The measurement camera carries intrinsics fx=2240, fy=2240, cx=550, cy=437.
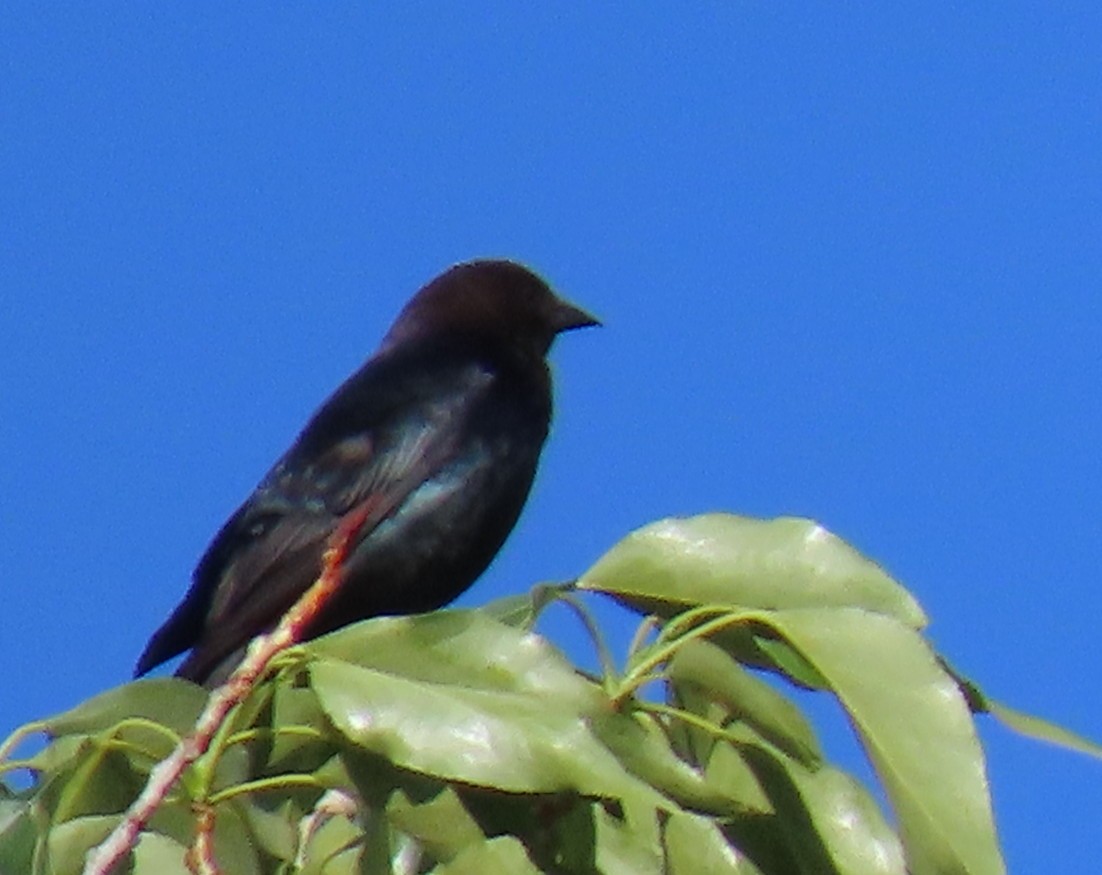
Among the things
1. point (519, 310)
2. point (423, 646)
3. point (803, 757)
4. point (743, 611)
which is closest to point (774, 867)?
point (803, 757)

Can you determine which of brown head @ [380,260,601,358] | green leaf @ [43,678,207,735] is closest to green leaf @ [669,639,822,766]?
green leaf @ [43,678,207,735]

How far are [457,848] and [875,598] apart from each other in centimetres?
38

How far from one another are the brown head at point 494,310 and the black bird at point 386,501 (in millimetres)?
158

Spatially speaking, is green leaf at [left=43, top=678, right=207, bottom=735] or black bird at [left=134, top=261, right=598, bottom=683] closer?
green leaf at [left=43, top=678, right=207, bottom=735]

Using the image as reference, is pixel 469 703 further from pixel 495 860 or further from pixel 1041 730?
pixel 1041 730

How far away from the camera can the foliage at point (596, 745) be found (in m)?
1.54

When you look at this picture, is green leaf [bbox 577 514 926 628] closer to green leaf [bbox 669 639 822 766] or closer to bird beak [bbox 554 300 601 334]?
green leaf [bbox 669 639 822 766]

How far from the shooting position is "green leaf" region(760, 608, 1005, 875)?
1528mm

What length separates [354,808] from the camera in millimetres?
1882

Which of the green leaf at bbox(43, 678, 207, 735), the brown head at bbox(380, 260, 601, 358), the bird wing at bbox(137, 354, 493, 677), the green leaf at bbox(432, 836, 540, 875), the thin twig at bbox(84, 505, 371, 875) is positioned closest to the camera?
the thin twig at bbox(84, 505, 371, 875)

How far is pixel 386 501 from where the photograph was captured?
518 cm

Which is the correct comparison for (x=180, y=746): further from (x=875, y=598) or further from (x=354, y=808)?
(x=875, y=598)

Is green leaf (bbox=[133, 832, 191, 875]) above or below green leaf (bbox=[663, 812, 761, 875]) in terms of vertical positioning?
below

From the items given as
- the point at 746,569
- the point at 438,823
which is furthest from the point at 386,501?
the point at 438,823
